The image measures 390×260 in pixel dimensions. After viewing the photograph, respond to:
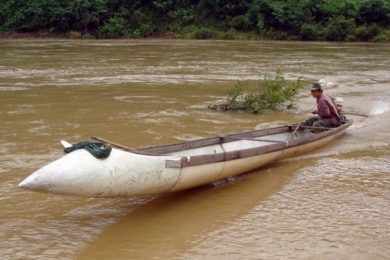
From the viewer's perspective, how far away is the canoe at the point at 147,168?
577 cm

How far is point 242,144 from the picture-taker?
8.79 metres

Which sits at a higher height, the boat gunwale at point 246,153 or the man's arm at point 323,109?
the man's arm at point 323,109

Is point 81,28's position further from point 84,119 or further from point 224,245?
point 224,245

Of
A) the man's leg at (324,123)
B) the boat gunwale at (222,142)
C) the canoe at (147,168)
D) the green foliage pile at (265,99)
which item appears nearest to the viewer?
the canoe at (147,168)

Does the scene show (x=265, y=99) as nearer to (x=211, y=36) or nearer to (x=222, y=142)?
(x=222, y=142)

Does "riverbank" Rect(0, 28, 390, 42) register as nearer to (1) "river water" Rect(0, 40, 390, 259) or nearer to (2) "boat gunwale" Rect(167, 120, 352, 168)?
(1) "river water" Rect(0, 40, 390, 259)

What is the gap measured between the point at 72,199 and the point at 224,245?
6.69 feet

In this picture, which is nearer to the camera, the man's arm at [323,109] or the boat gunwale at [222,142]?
the boat gunwale at [222,142]

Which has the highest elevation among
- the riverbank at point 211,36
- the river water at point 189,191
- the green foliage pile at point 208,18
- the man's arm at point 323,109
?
the green foliage pile at point 208,18

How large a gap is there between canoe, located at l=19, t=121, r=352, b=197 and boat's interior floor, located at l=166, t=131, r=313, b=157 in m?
0.01

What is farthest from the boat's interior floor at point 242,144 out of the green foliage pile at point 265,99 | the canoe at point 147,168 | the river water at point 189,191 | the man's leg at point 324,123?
the green foliage pile at point 265,99

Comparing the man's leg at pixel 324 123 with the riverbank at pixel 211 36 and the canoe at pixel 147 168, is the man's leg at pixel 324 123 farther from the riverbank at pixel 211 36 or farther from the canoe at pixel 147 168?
the riverbank at pixel 211 36

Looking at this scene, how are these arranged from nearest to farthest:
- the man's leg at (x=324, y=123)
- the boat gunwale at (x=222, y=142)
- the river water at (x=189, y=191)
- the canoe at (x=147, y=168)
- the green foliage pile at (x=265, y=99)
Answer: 1. the canoe at (x=147, y=168)
2. the river water at (x=189, y=191)
3. the boat gunwale at (x=222, y=142)
4. the man's leg at (x=324, y=123)
5. the green foliage pile at (x=265, y=99)

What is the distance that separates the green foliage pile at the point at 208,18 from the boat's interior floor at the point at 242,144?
69.1 ft
